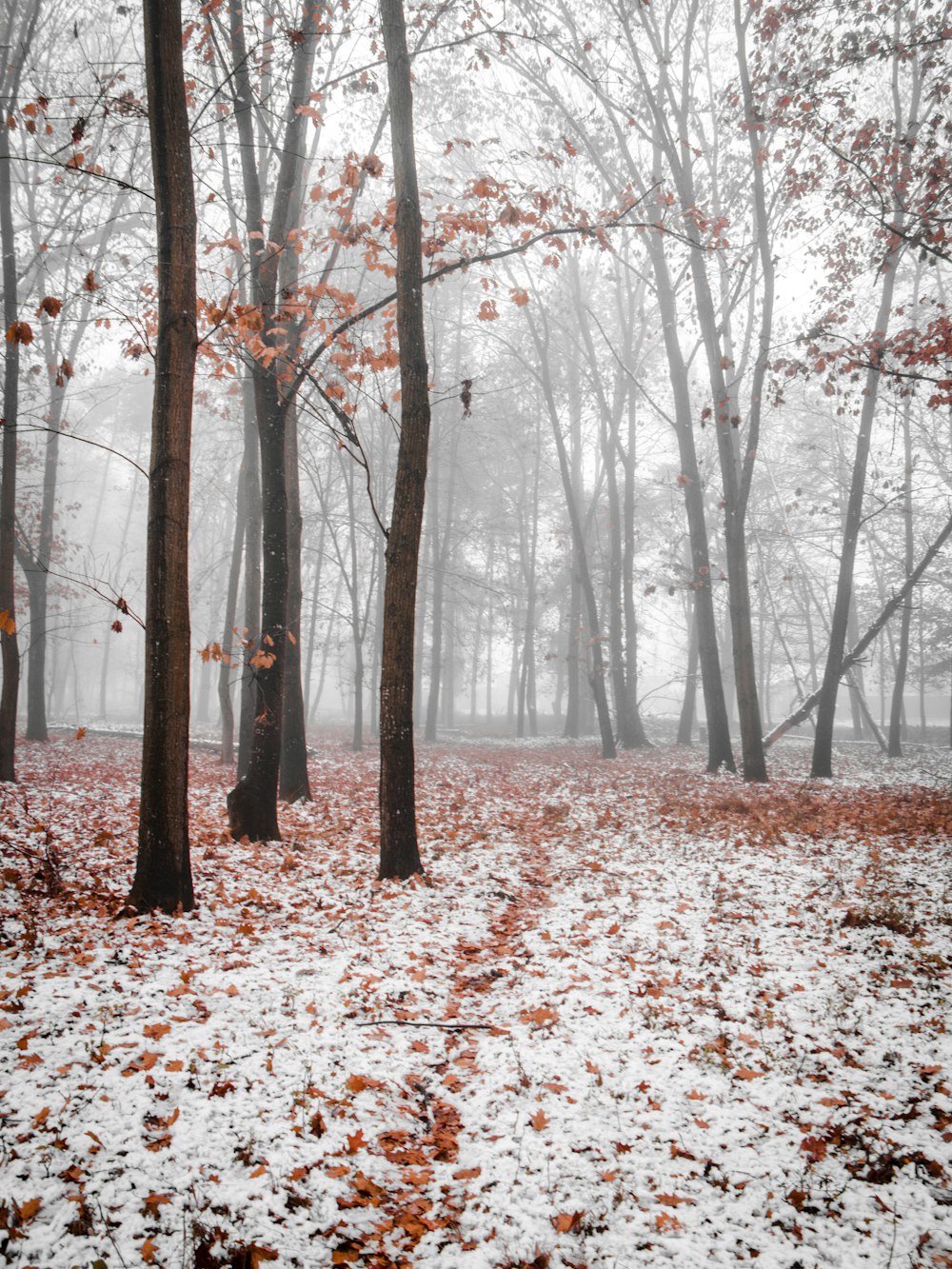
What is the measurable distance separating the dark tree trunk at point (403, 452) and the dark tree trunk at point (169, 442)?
5.93 ft

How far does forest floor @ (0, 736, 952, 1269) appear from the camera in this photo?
2420mm

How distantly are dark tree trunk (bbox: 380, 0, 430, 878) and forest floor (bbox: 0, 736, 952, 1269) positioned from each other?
4.14 feet

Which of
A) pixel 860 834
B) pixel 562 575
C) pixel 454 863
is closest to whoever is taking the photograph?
pixel 454 863

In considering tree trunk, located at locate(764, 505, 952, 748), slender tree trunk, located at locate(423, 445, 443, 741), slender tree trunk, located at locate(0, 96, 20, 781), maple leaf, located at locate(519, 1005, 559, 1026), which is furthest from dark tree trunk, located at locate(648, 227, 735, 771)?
slender tree trunk, located at locate(0, 96, 20, 781)

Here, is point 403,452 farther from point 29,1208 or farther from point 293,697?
point 29,1208

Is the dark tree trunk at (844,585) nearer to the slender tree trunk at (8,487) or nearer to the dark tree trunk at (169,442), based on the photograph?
the dark tree trunk at (169,442)

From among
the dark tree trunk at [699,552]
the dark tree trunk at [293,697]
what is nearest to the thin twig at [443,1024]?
the dark tree trunk at [293,697]

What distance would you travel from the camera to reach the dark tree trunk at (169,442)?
4.56m

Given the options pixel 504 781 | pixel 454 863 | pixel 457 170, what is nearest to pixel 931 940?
pixel 454 863

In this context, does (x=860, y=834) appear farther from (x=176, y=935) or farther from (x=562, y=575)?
(x=562, y=575)

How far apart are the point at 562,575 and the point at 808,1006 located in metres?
24.8

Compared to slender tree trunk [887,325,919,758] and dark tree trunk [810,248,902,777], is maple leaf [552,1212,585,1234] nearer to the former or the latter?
dark tree trunk [810,248,902,777]

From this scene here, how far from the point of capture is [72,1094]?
9.41 feet

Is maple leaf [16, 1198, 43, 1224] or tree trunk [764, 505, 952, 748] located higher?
tree trunk [764, 505, 952, 748]
